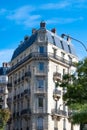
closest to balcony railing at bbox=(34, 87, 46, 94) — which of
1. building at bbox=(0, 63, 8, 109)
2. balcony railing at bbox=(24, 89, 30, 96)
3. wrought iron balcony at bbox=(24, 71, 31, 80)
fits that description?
balcony railing at bbox=(24, 89, 30, 96)

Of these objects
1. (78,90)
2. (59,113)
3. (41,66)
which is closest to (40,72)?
(41,66)

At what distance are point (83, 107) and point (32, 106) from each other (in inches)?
1799

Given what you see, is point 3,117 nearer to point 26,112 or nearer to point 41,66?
point 26,112

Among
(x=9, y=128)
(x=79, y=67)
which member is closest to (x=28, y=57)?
(x=9, y=128)

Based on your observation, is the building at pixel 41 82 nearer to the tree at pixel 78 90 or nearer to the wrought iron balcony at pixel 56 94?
the wrought iron balcony at pixel 56 94

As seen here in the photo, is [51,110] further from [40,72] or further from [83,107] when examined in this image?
[83,107]

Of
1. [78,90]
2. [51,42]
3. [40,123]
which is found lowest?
[40,123]

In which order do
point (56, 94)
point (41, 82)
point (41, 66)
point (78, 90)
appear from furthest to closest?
point (41, 66) < point (56, 94) < point (41, 82) < point (78, 90)

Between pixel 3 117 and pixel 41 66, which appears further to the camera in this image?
pixel 41 66

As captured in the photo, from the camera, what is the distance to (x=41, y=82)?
251 feet

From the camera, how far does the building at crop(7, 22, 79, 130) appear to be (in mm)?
75438

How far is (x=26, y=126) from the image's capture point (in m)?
77.3

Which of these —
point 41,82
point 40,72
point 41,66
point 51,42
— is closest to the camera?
point 41,82

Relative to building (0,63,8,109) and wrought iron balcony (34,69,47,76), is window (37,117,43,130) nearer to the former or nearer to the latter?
wrought iron balcony (34,69,47,76)
